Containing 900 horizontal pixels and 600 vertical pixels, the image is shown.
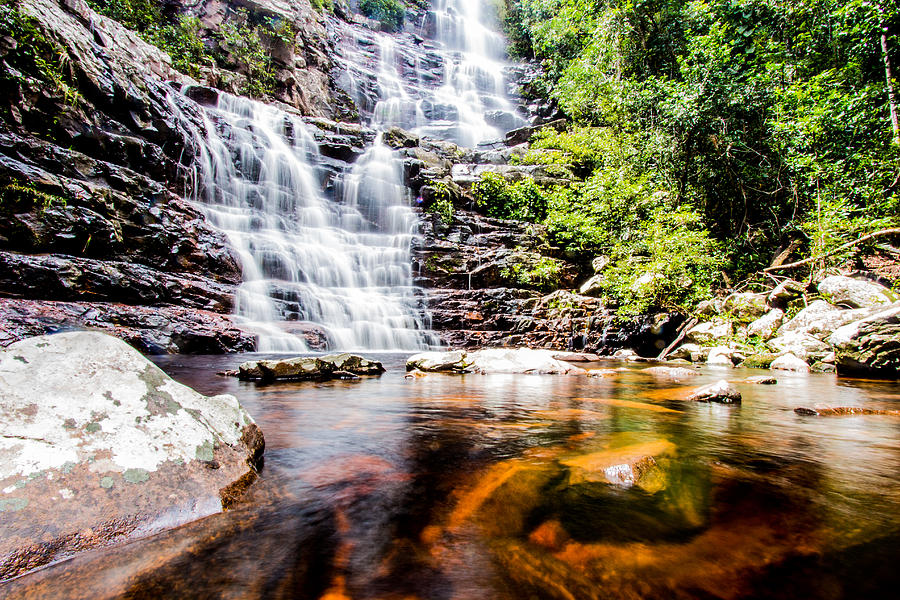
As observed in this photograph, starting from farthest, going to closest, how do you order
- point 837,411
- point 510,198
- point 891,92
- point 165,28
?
1. point 165,28
2. point 510,198
3. point 891,92
4. point 837,411

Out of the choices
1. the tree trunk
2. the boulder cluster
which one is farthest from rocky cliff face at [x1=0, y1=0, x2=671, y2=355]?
the tree trunk

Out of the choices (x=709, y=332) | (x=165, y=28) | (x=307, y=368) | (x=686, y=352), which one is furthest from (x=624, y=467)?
(x=165, y=28)

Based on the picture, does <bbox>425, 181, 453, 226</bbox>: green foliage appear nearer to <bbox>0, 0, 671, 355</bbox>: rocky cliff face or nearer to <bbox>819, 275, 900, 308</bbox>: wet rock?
<bbox>0, 0, 671, 355</bbox>: rocky cliff face

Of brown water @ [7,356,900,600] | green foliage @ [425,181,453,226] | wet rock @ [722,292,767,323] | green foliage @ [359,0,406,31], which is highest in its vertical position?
green foliage @ [359,0,406,31]

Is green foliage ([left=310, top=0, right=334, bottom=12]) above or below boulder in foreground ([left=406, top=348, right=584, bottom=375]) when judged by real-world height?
above

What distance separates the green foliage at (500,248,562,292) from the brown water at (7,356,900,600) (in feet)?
31.0

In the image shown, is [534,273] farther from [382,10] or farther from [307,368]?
[382,10]

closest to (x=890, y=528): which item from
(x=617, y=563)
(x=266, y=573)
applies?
(x=617, y=563)

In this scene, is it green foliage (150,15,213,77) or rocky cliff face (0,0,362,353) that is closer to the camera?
rocky cliff face (0,0,362,353)

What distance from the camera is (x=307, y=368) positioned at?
5297 mm

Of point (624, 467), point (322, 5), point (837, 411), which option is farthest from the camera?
point (322, 5)

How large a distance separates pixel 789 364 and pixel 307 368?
309 inches

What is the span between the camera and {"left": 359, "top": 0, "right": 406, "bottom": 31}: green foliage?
30297mm

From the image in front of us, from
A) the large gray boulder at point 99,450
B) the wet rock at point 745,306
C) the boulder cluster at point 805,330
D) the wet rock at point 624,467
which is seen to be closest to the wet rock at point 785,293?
the boulder cluster at point 805,330
